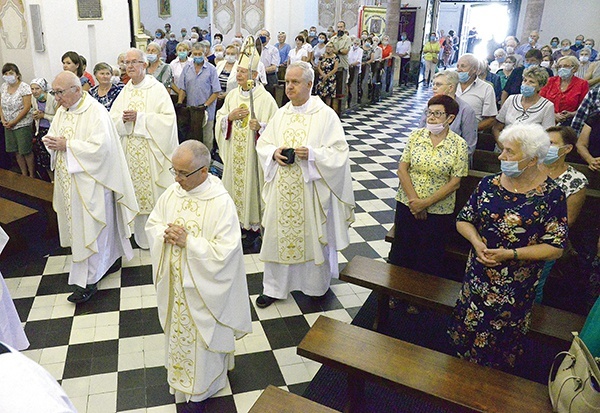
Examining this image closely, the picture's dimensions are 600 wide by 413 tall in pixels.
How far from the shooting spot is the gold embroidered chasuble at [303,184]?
4277mm

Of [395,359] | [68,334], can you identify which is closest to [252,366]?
[395,359]

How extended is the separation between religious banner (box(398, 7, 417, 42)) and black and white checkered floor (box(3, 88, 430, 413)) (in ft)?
52.6

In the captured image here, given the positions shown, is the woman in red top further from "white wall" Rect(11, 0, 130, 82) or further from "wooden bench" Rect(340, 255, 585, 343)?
"white wall" Rect(11, 0, 130, 82)

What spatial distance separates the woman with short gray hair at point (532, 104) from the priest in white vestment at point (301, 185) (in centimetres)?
227

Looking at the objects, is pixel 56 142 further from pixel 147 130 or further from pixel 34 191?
pixel 34 191

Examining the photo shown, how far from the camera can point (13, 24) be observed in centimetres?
768

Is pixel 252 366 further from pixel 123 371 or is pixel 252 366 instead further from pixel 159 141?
pixel 159 141

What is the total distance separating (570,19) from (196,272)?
1955cm

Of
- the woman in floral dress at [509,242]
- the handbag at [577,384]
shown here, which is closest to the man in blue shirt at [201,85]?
the woman in floral dress at [509,242]

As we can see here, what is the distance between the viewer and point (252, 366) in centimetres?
376

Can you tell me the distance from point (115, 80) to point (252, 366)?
15.2 ft

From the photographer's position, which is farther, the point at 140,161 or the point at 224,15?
the point at 224,15

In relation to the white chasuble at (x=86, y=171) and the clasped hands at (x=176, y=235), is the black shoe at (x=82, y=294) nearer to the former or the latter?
the white chasuble at (x=86, y=171)

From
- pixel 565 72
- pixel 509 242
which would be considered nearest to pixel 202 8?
pixel 565 72
